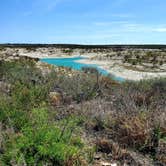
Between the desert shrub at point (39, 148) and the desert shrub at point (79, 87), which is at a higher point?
the desert shrub at point (39, 148)

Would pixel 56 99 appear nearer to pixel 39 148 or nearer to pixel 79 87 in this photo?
pixel 79 87

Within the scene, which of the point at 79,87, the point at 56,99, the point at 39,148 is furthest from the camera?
the point at 79,87

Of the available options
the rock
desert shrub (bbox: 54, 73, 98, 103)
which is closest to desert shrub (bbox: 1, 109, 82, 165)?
the rock

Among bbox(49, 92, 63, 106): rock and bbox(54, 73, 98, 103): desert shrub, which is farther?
bbox(54, 73, 98, 103): desert shrub

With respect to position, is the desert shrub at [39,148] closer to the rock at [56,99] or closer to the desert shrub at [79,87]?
the rock at [56,99]

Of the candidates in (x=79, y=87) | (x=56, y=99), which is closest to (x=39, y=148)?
(x=56, y=99)

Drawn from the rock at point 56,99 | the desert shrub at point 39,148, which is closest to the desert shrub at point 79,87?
the rock at point 56,99

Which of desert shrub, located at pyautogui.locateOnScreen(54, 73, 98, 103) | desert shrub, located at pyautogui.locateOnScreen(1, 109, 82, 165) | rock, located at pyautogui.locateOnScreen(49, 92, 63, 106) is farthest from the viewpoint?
desert shrub, located at pyautogui.locateOnScreen(54, 73, 98, 103)

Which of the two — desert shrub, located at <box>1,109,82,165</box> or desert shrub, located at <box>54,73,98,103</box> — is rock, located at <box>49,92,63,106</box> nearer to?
desert shrub, located at <box>54,73,98,103</box>

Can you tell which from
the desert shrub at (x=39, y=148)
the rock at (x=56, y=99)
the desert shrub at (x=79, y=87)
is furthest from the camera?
the desert shrub at (x=79, y=87)

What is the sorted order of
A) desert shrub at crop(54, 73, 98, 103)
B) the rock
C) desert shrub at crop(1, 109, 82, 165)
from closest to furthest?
desert shrub at crop(1, 109, 82, 165) < the rock < desert shrub at crop(54, 73, 98, 103)

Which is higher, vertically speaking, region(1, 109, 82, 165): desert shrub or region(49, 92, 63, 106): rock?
region(1, 109, 82, 165): desert shrub

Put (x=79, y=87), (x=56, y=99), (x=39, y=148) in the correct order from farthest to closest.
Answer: (x=79, y=87), (x=56, y=99), (x=39, y=148)

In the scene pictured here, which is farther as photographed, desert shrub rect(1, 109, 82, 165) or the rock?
the rock
